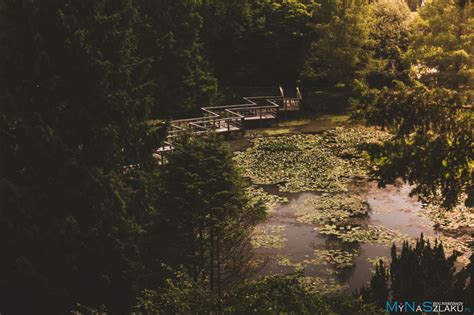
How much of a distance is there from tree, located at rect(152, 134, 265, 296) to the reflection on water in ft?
9.49

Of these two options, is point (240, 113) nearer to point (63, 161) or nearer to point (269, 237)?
point (269, 237)

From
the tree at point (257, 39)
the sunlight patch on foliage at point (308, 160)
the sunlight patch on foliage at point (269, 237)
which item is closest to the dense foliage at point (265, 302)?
the sunlight patch on foliage at point (269, 237)

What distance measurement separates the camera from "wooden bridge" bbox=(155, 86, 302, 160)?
30719mm

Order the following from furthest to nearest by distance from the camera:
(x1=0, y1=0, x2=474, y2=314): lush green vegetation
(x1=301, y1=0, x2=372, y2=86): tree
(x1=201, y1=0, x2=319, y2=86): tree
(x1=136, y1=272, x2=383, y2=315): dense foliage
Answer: (x1=201, y1=0, x2=319, y2=86): tree, (x1=301, y1=0, x2=372, y2=86): tree, (x1=0, y1=0, x2=474, y2=314): lush green vegetation, (x1=136, y1=272, x2=383, y2=315): dense foliage

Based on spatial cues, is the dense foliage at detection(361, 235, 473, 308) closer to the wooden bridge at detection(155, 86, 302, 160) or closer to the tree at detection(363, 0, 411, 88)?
the wooden bridge at detection(155, 86, 302, 160)

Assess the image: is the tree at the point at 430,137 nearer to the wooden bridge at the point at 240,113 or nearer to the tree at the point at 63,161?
the tree at the point at 63,161

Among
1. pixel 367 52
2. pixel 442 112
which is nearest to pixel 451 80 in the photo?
pixel 367 52

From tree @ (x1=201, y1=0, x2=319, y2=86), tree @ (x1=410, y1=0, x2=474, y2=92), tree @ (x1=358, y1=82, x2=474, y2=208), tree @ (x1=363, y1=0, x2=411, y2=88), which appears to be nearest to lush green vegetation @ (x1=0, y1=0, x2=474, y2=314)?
tree @ (x1=358, y1=82, x2=474, y2=208)

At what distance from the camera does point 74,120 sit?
1218cm

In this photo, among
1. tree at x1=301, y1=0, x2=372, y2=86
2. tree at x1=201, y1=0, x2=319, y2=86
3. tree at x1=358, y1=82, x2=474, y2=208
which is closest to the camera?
tree at x1=358, y1=82, x2=474, y2=208

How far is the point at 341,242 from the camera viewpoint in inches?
690

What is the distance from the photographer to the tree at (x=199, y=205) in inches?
491

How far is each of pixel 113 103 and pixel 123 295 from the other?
15.7 ft

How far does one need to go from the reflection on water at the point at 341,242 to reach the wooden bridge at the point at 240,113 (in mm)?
9174
